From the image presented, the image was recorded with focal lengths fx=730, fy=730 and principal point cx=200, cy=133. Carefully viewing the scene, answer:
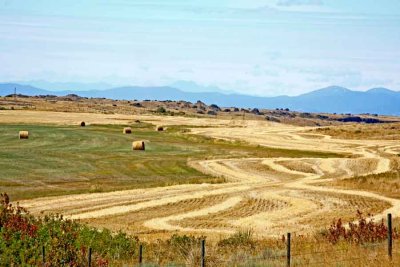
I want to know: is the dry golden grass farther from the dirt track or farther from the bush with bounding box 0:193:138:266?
the bush with bounding box 0:193:138:266

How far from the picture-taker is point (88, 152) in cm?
7212

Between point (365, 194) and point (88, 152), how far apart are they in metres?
32.8

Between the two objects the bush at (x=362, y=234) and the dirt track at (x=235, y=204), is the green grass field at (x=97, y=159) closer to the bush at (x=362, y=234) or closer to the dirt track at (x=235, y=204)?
the dirt track at (x=235, y=204)

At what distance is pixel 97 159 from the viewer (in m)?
66.1

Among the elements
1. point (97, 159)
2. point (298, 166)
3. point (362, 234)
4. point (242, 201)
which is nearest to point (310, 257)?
point (362, 234)

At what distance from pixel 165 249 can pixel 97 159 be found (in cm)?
4439

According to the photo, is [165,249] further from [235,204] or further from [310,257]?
[235,204]

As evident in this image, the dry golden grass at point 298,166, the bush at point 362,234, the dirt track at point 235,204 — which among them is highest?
the bush at point 362,234


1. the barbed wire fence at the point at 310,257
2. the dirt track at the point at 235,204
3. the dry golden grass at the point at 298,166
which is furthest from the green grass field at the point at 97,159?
the barbed wire fence at the point at 310,257

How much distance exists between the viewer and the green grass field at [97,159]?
49.6 m

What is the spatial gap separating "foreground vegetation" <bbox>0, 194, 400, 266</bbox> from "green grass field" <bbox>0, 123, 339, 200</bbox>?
21.9 m

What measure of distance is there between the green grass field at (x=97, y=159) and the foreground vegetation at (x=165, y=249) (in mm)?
21902

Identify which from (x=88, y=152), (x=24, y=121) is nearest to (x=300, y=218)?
(x=88, y=152)

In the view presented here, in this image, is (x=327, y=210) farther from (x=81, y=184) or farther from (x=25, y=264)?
(x=25, y=264)
